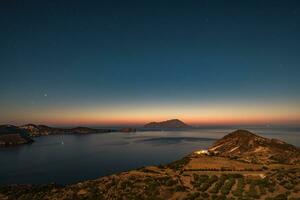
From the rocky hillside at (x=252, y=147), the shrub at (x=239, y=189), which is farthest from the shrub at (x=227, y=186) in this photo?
the rocky hillside at (x=252, y=147)

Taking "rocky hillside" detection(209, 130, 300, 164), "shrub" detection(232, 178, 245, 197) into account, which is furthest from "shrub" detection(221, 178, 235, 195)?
"rocky hillside" detection(209, 130, 300, 164)

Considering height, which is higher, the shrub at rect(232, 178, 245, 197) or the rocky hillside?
the shrub at rect(232, 178, 245, 197)

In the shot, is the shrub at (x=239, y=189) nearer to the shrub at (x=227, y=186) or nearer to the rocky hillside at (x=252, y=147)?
the shrub at (x=227, y=186)

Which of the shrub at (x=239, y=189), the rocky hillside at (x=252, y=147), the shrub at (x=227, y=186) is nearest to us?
the shrub at (x=239, y=189)

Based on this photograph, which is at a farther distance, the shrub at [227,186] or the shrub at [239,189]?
the shrub at [227,186]

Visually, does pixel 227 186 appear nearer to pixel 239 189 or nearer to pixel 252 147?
pixel 239 189

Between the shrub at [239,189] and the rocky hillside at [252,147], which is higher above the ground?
the shrub at [239,189]

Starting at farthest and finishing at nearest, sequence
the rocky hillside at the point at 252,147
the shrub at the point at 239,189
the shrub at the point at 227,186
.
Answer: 1. the rocky hillside at the point at 252,147
2. the shrub at the point at 227,186
3. the shrub at the point at 239,189

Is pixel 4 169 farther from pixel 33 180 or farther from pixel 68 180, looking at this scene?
pixel 68 180

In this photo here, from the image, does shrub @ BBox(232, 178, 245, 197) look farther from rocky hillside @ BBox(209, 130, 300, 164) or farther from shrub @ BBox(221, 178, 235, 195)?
rocky hillside @ BBox(209, 130, 300, 164)

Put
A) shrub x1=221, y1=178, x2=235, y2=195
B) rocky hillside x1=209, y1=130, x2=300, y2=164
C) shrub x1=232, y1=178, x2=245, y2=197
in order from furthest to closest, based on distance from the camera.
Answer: rocky hillside x1=209, y1=130, x2=300, y2=164 < shrub x1=221, y1=178, x2=235, y2=195 < shrub x1=232, y1=178, x2=245, y2=197

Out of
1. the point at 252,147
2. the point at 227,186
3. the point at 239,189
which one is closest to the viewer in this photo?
the point at 239,189

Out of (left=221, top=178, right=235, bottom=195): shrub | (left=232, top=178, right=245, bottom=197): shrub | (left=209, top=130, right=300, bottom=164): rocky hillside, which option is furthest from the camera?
(left=209, top=130, right=300, bottom=164): rocky hillside

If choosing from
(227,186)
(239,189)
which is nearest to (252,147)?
(227,186)
